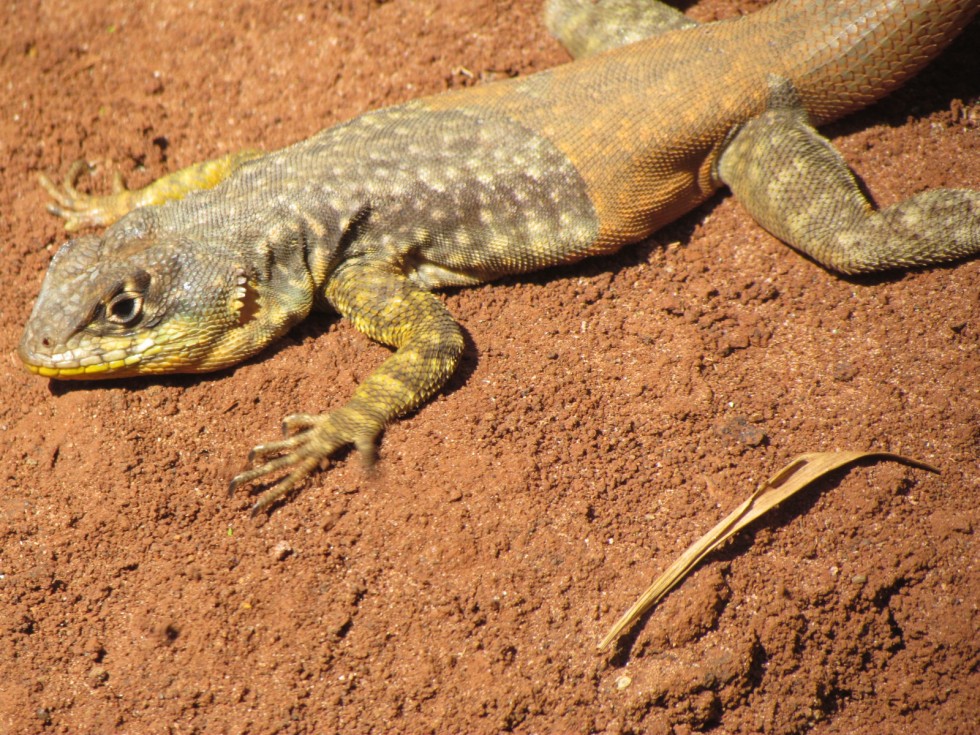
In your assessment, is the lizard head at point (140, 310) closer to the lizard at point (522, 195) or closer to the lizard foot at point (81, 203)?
the lizard at point (522, 195)

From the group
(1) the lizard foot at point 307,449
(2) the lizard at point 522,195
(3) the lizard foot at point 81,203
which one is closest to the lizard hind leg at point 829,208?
(2) the lizard at point 522,195

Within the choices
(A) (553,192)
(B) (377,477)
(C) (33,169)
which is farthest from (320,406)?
(C) (33,169)

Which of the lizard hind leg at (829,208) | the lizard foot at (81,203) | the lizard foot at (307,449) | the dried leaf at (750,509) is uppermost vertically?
the lizard foot at (81,203)

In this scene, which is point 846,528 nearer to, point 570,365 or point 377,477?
point 570,365

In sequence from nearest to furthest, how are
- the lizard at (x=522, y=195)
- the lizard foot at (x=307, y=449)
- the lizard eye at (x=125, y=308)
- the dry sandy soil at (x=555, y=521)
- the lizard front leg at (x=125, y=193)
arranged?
the dry sandy soil at (x=555, y=521)
the lizard foot at (x=307, y=449)
the lizard eye at (x=125, y=308)
the lizard at (x=522, y=195)
the lizard front leg at (x=125, y=193)

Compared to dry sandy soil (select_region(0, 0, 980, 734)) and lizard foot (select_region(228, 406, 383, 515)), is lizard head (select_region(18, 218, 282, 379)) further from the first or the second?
lizard foot (select_region(228, 406, 383, 515))

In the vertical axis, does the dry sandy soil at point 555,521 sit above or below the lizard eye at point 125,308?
below

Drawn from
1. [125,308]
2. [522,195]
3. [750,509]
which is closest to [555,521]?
[750,509]
